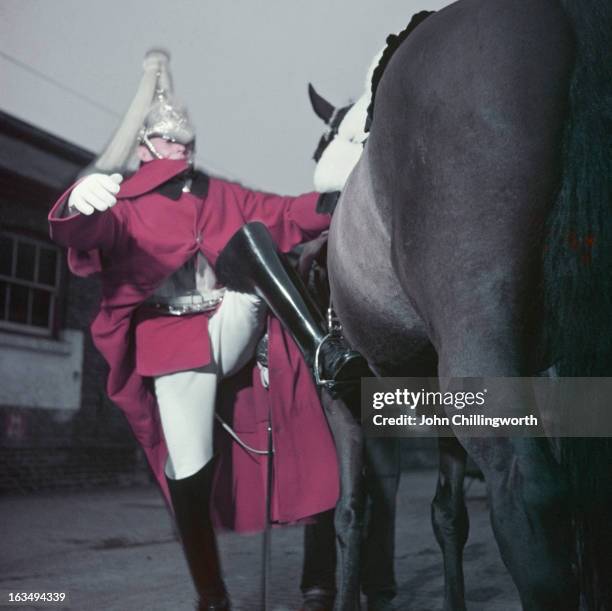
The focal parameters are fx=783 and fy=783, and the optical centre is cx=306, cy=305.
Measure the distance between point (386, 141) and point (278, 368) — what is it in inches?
49.1

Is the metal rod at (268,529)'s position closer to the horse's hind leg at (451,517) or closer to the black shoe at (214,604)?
the black shoe at (214,604)

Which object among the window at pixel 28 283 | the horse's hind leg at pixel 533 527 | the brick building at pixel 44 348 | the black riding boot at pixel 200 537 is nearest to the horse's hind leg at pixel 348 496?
the black riding boot at pixel 200 537

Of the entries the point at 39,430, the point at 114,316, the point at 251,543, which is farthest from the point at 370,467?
the point at 39,430

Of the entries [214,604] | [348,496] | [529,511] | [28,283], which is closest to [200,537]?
[214,604]

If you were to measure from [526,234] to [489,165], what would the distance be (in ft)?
0.48

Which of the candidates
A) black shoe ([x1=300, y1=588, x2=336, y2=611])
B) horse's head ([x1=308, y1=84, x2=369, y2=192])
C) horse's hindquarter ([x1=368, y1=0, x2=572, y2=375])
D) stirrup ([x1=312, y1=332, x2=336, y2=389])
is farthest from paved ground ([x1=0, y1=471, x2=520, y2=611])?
horse's hindquarter ([x1=368, y1=0, x2=572, y2=375])

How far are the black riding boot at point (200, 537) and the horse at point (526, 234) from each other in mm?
1488

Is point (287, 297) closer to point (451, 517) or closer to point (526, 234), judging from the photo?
point (451, 517)

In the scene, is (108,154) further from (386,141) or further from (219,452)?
(386,141)

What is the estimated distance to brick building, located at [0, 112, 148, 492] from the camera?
8.34 metres

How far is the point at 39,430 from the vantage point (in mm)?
8758

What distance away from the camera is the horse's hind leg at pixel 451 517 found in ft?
8.31

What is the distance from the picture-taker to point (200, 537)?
280cm

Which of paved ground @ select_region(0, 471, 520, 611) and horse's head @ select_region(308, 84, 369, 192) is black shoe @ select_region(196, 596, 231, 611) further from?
horse's head @ select_region(308, 84, 369, 192)
